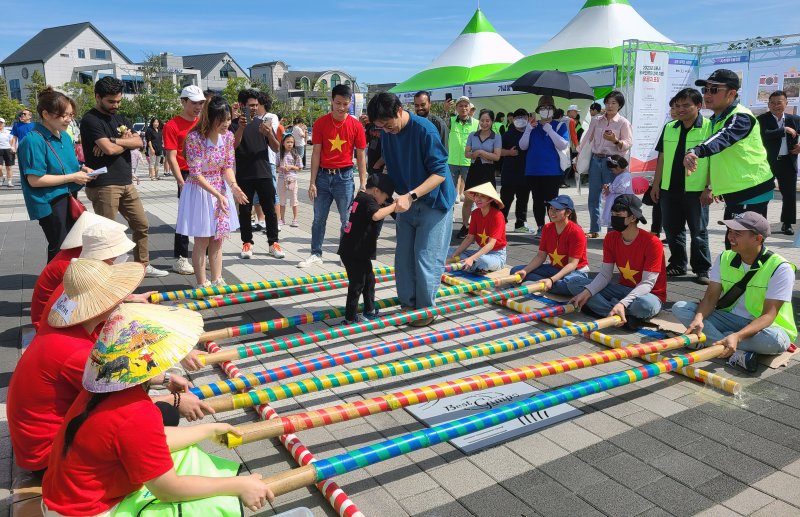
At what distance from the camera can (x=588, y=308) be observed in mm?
5395

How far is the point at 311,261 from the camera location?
7.25 m

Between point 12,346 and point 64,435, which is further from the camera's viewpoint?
point 12,346

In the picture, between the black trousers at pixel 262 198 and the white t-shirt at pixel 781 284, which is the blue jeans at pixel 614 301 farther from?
the black trousers at pixel 262 198

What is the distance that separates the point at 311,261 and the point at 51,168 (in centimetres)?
287

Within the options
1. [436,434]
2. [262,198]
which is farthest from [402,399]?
[262,198]

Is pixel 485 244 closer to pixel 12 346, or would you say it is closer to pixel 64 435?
pixel 12 346

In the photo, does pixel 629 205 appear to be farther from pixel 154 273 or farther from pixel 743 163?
pixel 154 273

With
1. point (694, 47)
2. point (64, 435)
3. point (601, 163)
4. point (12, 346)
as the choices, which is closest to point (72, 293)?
point (64, 435)

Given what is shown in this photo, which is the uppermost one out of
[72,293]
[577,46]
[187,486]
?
[577,46]

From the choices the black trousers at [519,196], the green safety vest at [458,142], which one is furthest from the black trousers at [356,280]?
the green safety vest at [458,142]

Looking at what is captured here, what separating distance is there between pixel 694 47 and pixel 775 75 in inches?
77.4

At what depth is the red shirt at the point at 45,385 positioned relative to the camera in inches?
98.9

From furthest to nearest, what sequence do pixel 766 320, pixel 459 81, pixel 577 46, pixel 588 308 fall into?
1. pixel 459 81
2. pixel 577 46
3. pixel 588 308
4. pixel 766 320

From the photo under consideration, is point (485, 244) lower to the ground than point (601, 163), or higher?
lower
